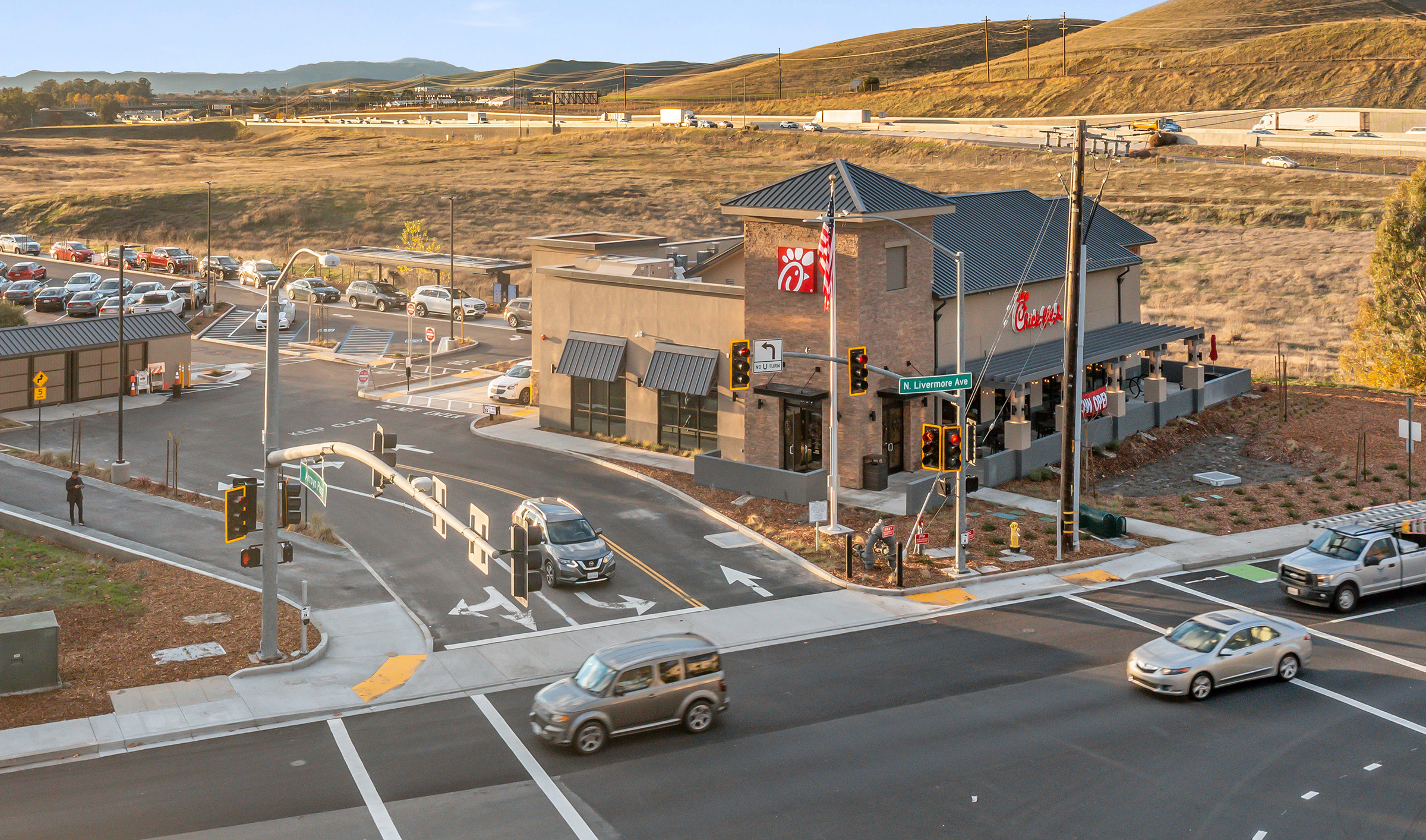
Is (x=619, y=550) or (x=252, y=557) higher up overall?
(x=252, y=557)

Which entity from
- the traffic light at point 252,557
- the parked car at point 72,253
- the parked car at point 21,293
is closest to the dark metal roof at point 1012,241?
the traffic light at point 252,557

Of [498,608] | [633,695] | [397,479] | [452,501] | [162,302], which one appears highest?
[162,302]

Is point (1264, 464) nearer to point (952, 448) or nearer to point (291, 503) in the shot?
point (952, 448)

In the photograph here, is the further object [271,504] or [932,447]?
[932,447]

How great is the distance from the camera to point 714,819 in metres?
18.1

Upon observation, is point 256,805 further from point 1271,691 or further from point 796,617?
point 1271,691

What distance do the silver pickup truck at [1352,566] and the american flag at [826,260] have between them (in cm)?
1349

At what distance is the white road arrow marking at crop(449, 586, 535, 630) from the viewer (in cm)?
2800

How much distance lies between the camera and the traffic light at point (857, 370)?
98.6 ft

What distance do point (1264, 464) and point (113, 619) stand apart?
122 ft

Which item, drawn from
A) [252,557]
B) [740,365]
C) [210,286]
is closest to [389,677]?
[252,557]

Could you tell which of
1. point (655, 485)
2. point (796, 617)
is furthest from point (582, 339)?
point (796, 617)

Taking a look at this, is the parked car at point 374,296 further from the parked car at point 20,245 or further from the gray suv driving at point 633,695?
the gray suv driving at point 633,695

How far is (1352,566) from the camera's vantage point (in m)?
28.3
